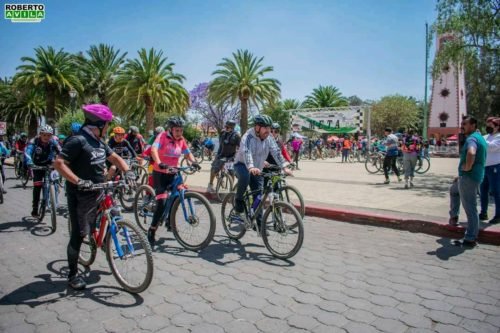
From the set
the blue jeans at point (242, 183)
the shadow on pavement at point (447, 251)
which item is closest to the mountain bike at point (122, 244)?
the blue jeans at point (242, 183)

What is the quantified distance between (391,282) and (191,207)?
284 centimetres

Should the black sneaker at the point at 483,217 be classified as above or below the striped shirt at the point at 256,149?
below

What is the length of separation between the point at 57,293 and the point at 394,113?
6499 cm

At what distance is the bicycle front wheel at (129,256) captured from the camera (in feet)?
12.2

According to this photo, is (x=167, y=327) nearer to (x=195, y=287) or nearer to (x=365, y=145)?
(x=195, y=287)

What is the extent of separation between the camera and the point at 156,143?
5.80 meters

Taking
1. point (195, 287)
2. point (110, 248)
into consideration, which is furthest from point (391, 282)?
point (110, 248)

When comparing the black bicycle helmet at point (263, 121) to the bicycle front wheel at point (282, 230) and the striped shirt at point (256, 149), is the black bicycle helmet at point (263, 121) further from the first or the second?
the bicycle front wheel at point (282, 230)

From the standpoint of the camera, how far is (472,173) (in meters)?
5.34

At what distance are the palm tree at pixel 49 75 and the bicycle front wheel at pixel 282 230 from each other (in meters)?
33.4

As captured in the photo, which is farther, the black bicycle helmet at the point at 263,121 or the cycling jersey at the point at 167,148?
the cycling jersey at the point at 167,148

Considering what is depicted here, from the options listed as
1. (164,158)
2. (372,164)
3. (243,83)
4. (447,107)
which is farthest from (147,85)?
(447,107)

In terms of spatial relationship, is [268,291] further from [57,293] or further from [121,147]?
[121,147]

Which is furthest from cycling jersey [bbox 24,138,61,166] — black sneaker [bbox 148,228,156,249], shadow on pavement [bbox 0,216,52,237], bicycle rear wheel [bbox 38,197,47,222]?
black sneaker [bbox 148,228,156,249]
